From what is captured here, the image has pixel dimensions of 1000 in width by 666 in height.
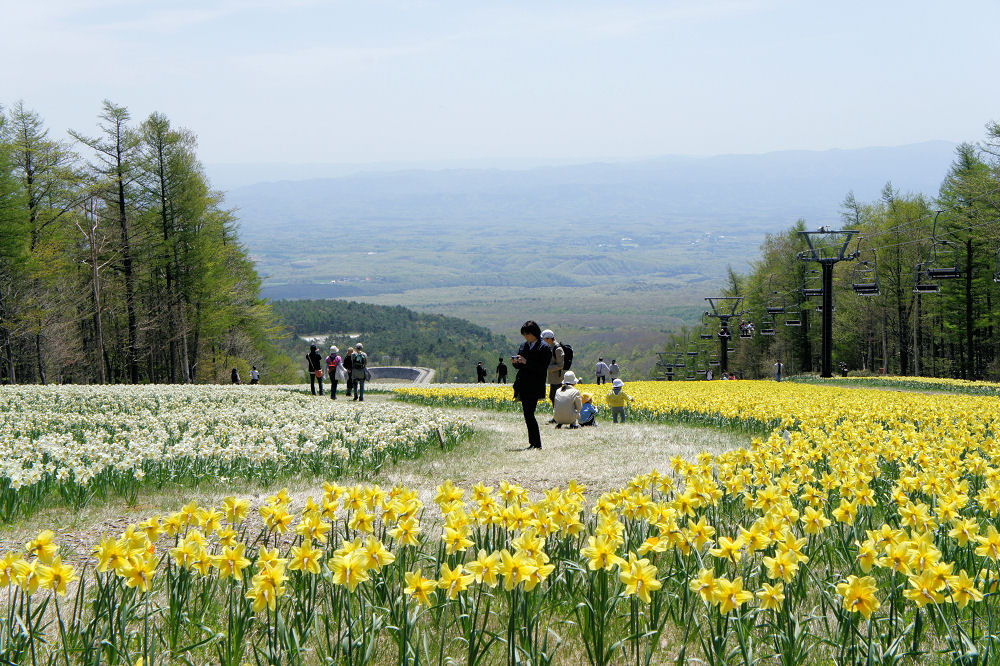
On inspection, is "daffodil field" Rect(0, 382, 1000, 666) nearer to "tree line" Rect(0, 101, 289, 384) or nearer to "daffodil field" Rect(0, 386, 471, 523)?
"daffodil field" Rect(0, 386, 471, 523)

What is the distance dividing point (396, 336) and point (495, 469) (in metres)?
117

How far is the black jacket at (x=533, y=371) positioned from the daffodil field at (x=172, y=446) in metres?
1.46

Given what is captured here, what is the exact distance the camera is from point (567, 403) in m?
13.5

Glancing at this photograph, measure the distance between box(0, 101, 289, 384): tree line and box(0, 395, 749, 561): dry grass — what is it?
29.2 m

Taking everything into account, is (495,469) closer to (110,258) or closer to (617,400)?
(617,400)

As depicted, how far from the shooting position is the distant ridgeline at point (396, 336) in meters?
112

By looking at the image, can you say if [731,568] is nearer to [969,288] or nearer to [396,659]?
[396,659]

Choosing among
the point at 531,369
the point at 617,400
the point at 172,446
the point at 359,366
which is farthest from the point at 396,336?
the point at 172,446

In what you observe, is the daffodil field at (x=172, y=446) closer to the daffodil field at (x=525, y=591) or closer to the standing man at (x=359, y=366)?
the daffodil field at (x=525, y=591)

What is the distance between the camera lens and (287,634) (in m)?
3.31

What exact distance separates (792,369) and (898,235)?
2545cm

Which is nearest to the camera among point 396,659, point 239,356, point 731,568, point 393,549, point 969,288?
point 396,659

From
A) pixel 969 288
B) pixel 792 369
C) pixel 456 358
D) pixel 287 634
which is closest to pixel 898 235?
pixel 969 288

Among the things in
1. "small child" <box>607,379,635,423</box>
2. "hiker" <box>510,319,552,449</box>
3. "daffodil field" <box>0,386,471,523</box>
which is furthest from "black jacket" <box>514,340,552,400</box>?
"small child" <box>607,379,635,423</box>
